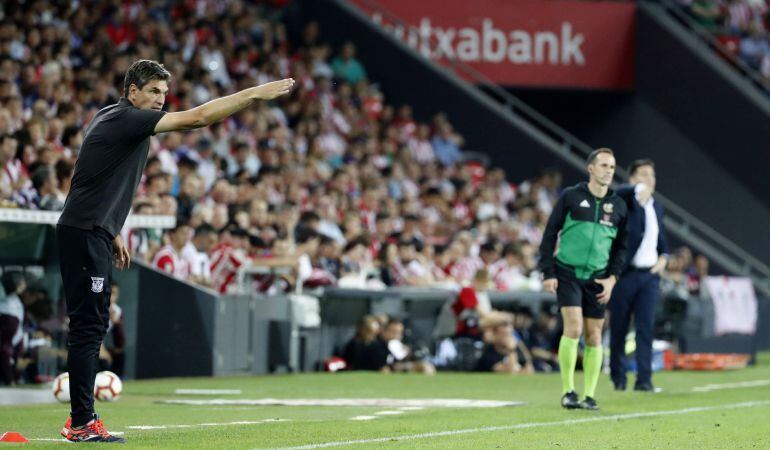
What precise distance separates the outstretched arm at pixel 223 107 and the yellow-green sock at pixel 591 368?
5.09 metres

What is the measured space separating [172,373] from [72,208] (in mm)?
8107

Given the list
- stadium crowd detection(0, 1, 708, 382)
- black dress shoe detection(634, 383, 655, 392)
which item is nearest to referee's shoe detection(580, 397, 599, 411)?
black dress shoe detection(634, 383, 655, 392)

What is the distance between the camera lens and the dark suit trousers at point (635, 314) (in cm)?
1521

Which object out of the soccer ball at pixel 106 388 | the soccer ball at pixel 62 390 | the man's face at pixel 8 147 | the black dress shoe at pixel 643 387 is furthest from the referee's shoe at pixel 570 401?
the man's face at pixel 8 147

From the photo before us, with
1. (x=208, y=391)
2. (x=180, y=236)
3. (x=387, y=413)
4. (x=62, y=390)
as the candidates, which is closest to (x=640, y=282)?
(x=387, y=413)

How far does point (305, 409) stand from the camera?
12430 mm

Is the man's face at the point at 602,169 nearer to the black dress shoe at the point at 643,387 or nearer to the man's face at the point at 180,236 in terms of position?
the black dress shoe at the point at 643,387

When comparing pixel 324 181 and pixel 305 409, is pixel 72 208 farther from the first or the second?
pixel 324 181

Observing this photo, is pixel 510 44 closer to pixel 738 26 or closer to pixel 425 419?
pixel 738 26

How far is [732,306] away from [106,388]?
1279 centimetres

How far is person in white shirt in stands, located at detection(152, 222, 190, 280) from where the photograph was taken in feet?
56.2

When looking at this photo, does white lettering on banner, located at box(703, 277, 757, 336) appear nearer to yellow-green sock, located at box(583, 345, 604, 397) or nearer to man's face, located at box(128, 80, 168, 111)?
yellow-green sock, located at box(583, 345, 604, 397)

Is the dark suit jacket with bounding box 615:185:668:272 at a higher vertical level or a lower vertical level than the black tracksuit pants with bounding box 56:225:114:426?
higher

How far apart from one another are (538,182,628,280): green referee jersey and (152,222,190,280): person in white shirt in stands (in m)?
5.73
